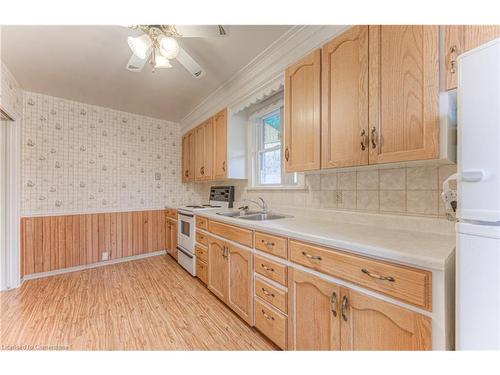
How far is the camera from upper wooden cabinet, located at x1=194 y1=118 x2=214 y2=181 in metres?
2.98

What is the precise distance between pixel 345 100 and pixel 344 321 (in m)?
1.19

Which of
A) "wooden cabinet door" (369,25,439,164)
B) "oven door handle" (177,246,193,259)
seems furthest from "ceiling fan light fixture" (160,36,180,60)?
"oven door handle" (177,246,193,259)

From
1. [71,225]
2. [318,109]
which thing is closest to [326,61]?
[318,109]

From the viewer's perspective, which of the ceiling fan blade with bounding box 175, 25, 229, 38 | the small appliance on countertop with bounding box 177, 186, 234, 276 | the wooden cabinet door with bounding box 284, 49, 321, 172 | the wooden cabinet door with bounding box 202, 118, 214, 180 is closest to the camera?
the ceiling fan blade with bounding box 175, 25, 229, 38

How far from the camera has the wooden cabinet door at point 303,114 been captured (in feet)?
4.85

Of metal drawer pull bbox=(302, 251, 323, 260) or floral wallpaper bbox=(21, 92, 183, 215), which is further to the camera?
floral wallpaper bbox=(21, 92, 183, 215)

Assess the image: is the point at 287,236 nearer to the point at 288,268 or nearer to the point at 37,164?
the point at 288,268

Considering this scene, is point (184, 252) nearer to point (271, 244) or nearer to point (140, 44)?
point (271, 244)

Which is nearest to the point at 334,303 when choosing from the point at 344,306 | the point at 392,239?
the point at 344,306

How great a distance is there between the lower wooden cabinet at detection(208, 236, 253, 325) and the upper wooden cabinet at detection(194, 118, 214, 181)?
1.14 m

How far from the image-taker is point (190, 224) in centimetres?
266

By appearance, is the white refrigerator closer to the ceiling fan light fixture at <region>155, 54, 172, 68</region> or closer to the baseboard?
the ceiling fan light fixture at <region>155, 54, 172, 68</region>
